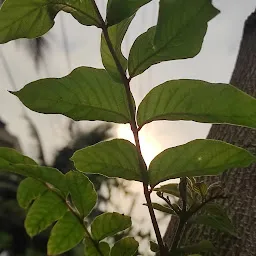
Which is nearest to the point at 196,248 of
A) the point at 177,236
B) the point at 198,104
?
the point at 177,236

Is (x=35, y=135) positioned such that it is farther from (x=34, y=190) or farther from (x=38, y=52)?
(x=34, y=190)

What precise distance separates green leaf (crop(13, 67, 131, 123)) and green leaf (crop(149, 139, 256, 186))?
43 millimetres

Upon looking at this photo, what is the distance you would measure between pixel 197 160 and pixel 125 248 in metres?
0.13

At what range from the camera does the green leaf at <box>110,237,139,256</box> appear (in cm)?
44

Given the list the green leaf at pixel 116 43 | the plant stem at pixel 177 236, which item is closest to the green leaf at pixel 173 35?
the green leaf at pixel 116 43

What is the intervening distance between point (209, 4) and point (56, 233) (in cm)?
24

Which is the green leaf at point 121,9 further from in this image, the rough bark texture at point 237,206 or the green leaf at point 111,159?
the rough bark texture at point 237,206

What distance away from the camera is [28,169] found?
1.18ft

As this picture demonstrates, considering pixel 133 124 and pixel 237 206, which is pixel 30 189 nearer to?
pixel 133 124

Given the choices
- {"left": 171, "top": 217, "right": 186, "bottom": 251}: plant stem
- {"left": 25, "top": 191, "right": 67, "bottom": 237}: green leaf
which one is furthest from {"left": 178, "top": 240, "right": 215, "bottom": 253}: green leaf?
{"left": 25, "top": 191, "right": 67, "bottom": 237}: green leaf

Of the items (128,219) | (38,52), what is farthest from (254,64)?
(38,52)

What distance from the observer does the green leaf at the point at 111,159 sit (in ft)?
1.18

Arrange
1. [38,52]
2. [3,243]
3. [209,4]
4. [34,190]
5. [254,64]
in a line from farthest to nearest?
[38,52] < [3,243] < [254,64] < [34,190] < [209,4]

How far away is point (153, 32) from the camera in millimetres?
354
